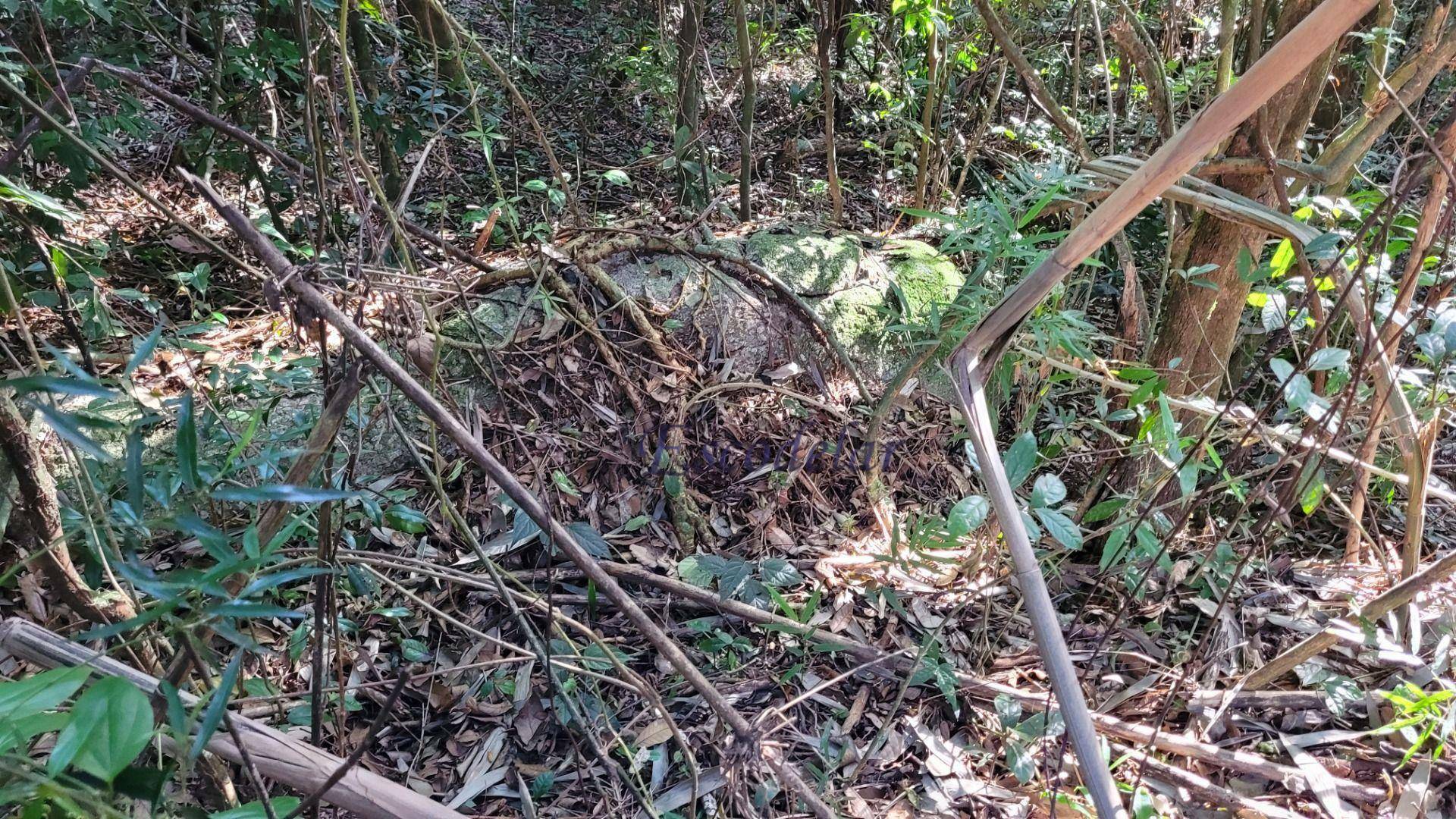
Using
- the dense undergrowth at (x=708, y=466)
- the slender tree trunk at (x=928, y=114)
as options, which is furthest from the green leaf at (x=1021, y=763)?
the slender tree trunk at (x=928, y=114)

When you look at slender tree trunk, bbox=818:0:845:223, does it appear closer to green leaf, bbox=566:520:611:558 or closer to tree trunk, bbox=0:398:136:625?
green leaf, bbox=566:520:611:558

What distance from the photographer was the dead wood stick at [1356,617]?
4.78 feet

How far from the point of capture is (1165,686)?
187cm

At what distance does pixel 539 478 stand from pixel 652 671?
545 mm

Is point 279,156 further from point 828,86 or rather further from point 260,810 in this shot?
point 828,86

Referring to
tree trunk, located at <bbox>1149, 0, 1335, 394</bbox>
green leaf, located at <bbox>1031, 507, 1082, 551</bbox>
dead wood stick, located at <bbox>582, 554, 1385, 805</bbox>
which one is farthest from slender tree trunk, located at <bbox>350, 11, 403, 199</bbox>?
tree trunk, located at <bbox>1149, 0, 1335, 394</bbox>

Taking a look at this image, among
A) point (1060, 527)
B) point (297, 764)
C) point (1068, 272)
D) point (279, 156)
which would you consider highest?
point (279, 156)

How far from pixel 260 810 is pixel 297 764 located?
35cm

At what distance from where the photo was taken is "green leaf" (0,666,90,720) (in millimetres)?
656

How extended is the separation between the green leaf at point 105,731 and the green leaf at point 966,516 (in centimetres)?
115

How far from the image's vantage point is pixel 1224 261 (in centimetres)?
202

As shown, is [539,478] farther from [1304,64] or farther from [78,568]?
[1304,64]

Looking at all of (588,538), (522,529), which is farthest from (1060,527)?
(522,529)

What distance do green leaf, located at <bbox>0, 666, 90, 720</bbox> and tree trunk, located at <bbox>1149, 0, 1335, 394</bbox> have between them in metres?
2.01
